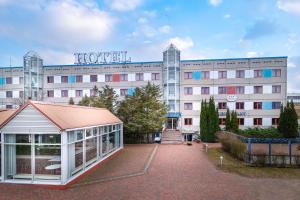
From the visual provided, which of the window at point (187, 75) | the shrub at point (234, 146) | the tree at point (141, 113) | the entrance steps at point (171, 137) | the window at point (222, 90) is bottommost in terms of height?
the entrance steps at point (171, 137)

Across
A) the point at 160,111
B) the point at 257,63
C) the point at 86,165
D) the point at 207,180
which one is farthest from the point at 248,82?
the point at 86,165

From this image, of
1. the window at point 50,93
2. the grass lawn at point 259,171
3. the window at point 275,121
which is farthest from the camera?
the window at point 50,93

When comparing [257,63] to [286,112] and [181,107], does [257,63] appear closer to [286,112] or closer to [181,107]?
[286,112]

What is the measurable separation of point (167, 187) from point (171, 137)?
18.0 meters

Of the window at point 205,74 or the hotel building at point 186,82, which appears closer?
the hotel building at point 186,82

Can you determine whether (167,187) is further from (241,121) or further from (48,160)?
(241,121)

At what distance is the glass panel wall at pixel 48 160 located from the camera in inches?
447

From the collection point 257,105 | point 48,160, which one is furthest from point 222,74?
point 48,160

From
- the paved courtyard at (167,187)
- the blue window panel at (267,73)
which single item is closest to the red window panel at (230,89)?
the blue window panel at (267,73)

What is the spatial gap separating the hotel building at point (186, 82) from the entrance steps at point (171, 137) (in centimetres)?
295

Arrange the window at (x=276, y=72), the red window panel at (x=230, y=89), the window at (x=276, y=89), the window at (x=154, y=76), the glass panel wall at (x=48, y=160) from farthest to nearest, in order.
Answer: the window at (x=154, y=76)
the red window panel at (x=230, y=89)
the window at (x=276, y=89)
the window at (x=276, y=72)
the glass panel wall at (x=48, y=160)

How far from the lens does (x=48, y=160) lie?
39.0ft

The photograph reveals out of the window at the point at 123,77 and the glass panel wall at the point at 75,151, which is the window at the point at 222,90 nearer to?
the window at the point at 123,77

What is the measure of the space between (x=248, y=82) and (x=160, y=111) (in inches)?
622
